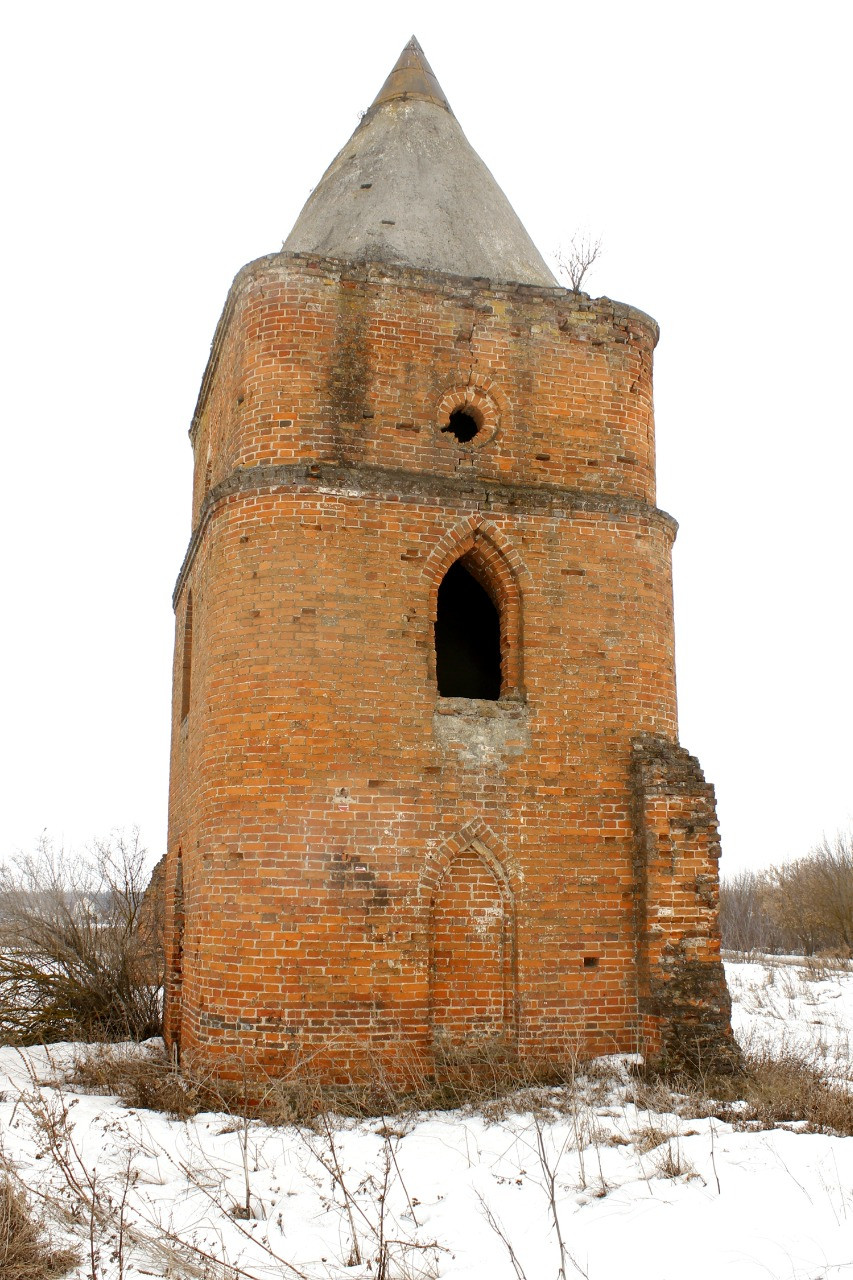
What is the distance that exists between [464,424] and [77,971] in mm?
7023

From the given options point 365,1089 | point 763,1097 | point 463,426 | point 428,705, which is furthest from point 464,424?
point 763,1097

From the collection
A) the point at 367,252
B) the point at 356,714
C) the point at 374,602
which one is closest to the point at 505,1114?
the point at 356,714

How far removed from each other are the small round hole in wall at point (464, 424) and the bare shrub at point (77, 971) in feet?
21.6

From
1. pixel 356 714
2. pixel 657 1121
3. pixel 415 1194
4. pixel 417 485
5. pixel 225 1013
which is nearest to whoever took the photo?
pixel 415 1194

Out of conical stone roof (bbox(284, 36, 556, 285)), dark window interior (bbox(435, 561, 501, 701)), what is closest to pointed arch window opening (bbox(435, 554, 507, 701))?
dark window interior (bbox(435, 561, 501, 701))

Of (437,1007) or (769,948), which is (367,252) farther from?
(769,948)

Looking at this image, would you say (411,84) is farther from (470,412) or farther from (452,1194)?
(452,1194)

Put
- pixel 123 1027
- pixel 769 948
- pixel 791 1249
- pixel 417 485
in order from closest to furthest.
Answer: pixel 791 1249 → pixel 417 485 → pixel 123 1027 → pixel 769 948

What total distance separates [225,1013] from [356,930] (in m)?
1.20

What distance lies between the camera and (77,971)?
36.5ft

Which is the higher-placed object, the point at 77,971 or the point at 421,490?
the point at 421,490

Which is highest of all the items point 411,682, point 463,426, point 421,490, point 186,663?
point 463,426

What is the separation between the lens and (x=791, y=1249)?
5.31m

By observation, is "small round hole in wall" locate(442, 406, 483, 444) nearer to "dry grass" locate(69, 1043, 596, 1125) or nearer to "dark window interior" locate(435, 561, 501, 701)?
"dark window interior" locate(435, 561, 501, 701)
